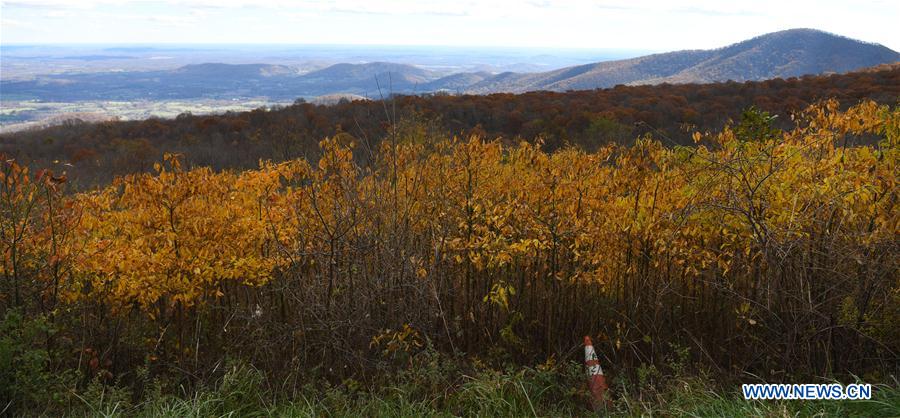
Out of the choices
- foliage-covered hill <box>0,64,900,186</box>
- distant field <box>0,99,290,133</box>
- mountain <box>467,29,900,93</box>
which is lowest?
distant field <box>0,99,290,133</box>

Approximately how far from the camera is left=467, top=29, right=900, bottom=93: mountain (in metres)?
124

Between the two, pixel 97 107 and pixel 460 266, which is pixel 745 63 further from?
pixel 97 107

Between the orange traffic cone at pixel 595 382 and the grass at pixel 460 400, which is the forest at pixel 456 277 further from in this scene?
the orange traffic cone at pixel 595 382

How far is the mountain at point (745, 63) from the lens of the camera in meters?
124

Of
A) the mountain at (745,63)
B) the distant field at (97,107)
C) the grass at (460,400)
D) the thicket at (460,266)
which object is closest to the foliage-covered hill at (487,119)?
the thicket at (460,266)

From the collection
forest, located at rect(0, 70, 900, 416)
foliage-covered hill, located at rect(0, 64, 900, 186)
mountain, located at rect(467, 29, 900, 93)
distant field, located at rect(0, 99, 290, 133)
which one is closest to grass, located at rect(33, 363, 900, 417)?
forest, located at rect(0, 70, 900, 416)

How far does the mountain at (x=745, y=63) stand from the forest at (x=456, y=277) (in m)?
114

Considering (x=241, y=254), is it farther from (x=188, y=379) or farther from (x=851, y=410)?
(x=851, y=410)

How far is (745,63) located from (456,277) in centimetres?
13779

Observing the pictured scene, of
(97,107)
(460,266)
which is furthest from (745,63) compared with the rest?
(97,107)

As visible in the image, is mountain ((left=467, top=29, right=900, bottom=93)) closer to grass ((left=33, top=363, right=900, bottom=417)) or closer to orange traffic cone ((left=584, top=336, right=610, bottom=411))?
grass ((left=33, top=363, right=900, bottom=417))

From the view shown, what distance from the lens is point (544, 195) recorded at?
713 cm

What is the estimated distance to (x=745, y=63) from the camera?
127m

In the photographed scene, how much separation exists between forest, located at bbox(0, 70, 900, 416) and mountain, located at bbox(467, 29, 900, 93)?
114 metres
